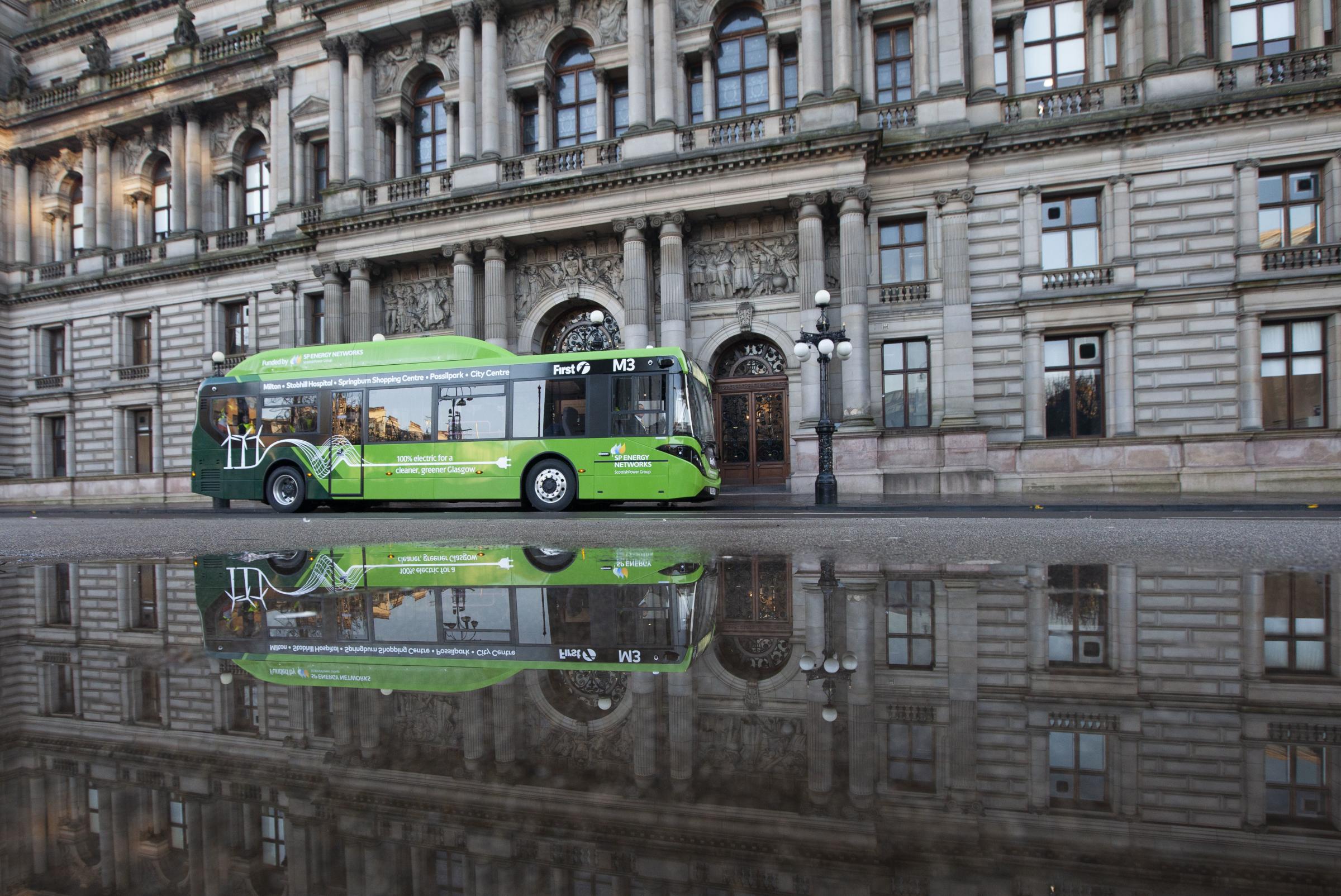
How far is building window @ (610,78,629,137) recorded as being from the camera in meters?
24.6

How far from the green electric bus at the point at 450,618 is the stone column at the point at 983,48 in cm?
2129

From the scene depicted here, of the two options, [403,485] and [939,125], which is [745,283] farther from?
[403,485]

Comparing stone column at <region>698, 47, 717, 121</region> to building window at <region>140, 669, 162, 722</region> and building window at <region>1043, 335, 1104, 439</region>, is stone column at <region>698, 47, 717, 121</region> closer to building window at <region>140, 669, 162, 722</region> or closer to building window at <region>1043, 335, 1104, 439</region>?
building window at <region>1043, 335, 1104, 439</region>

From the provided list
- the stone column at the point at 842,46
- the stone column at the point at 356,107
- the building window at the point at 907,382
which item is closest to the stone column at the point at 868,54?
the stone column at the point at 842,46

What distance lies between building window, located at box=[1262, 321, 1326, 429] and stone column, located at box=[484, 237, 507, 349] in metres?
21.8

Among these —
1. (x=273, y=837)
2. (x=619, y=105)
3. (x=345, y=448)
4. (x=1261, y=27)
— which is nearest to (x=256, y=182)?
(x=619, y=105)

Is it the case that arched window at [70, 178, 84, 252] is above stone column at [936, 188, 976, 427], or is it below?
above

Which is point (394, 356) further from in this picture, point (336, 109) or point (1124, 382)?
point (1124, 382)

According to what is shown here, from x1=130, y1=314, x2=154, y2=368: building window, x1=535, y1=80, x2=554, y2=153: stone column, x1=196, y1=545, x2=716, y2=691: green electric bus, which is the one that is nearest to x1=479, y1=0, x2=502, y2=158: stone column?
x1=535, y1=80, x2=554, y2=153: stone column

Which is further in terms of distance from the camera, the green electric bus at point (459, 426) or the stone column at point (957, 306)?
the stone column at point (957, 306)

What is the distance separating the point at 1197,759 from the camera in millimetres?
1490

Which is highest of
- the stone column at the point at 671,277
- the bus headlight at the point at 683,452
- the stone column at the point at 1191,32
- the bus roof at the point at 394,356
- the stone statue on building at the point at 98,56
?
the stone statue on building at the point at 98,56

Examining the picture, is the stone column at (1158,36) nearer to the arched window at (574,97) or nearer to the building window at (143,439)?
the arched window at (574,97)

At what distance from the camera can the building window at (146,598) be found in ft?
10.6
